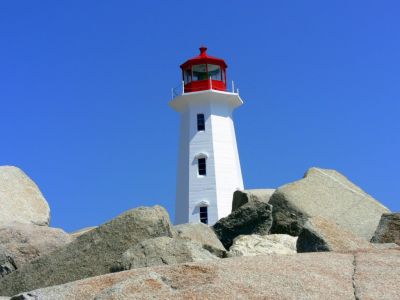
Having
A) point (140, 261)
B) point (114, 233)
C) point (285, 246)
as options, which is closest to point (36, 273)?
point (114, 233)

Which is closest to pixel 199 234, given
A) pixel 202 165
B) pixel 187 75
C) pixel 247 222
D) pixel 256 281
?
pixel 247 222

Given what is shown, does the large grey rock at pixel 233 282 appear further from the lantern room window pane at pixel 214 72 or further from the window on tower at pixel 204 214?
the lantern room window pane at pixel 214 72

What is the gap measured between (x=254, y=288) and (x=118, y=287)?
124 cm

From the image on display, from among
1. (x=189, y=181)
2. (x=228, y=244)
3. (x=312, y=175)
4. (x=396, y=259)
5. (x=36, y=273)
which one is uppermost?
(x=189, y=181)

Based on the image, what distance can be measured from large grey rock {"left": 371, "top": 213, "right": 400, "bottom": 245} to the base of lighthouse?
19.4 m

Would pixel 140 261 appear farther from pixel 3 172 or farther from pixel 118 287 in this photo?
pixel 3 172

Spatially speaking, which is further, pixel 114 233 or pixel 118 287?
pixel 114 233

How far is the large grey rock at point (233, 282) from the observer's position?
252 inches

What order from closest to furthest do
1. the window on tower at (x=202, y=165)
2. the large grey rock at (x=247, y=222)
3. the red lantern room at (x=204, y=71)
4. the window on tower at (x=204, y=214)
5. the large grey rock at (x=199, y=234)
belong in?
the large grey rock at (x=199, y=234) → the large grey rock at (x=247, y=222) → the window on tower at (x=204, y=214) → the window on tower at (x=202, y=165) → the red lantern room at (x=204, y=71)

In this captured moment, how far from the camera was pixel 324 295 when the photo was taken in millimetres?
6426

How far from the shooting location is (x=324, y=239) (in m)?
9.24

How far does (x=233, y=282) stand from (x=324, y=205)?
8151 millimetres

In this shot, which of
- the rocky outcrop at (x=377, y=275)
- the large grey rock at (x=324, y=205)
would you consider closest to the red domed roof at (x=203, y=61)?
the large grey rock at (x=324, y=205)

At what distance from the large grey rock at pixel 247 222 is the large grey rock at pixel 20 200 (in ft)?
11.8
